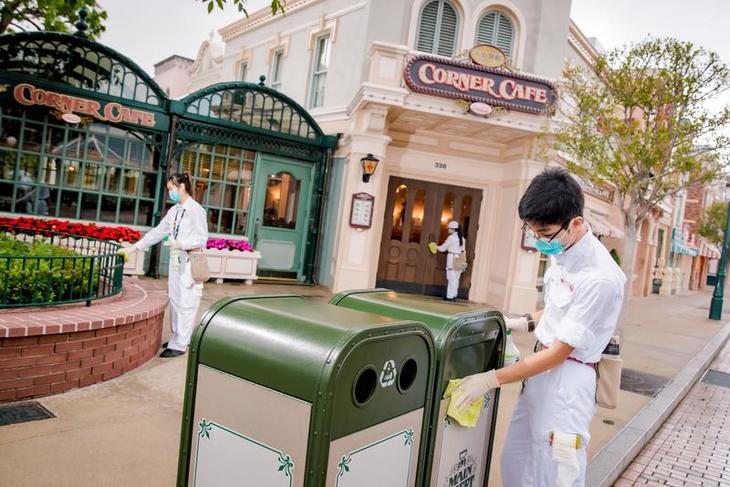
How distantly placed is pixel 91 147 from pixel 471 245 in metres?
8.04

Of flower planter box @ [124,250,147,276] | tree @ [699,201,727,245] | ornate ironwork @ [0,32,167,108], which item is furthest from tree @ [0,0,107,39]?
tree @ [699,201,727,245]

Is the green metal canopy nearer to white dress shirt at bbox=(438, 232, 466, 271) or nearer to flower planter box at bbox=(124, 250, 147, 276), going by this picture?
flower planter box at bbox=(124, 250, 147, 276)

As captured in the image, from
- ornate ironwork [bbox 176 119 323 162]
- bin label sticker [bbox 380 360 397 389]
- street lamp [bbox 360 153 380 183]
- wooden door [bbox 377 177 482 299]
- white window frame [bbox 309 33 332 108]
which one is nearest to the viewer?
bin label sticker [bbox 380 360 397 389]

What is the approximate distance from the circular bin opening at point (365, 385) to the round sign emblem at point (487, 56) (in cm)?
896

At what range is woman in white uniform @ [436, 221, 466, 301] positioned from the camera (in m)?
11.4

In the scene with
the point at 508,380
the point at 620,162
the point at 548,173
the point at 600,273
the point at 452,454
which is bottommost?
the point at 452,454

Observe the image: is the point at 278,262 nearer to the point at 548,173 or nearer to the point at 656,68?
the point at 656,68

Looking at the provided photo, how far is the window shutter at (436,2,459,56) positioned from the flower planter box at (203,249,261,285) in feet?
18.9

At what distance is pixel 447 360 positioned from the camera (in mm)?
2480

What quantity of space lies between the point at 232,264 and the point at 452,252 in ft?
14.7

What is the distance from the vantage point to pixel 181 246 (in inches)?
211

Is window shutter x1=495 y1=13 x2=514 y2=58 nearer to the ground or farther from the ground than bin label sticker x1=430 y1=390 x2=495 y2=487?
farther from the ground

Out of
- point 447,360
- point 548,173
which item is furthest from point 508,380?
point 548,173

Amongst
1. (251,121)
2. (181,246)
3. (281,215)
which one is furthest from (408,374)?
(281,215)
